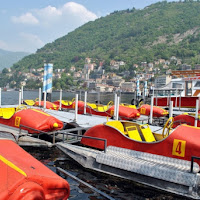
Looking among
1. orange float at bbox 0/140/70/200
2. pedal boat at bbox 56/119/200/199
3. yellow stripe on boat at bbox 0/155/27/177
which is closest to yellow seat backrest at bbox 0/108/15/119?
pedal boat at bbox 56/119/200/199

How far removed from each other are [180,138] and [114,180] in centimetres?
235

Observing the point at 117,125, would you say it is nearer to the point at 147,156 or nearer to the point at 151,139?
the point at 151,139

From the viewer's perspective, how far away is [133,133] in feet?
29.7

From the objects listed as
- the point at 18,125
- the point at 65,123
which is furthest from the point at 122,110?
the point at 18,125

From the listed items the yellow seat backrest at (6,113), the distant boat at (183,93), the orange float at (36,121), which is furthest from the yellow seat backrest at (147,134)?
the distant boat at (183,93)

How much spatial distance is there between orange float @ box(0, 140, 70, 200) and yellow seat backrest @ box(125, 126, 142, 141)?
4.69 m

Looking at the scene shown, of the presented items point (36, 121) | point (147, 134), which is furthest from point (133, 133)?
point (36, 121)

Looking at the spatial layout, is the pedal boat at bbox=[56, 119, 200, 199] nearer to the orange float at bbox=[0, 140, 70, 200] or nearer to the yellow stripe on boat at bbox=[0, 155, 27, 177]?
the orange float at bbox=[0, 140, 70, 200]

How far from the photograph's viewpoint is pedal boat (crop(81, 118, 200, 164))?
7203 millimetres

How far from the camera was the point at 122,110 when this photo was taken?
1684 cm

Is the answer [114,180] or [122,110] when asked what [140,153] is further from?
[122,110]

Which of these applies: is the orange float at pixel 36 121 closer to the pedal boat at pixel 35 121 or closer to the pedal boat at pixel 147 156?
the pedal boat at pixel 35 121

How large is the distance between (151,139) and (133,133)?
0.68 metres

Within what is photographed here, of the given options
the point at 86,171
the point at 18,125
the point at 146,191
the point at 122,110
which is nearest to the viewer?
the point at 146,191
